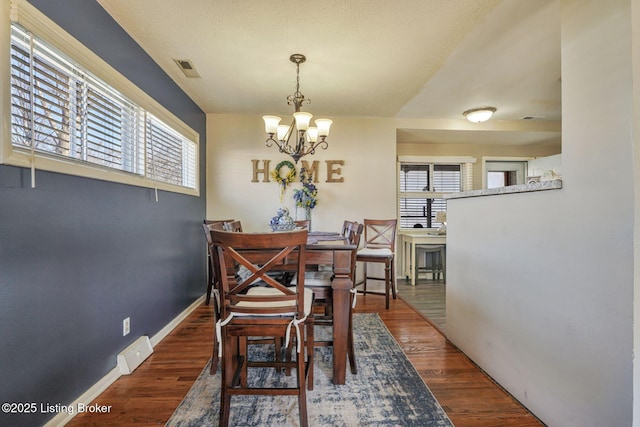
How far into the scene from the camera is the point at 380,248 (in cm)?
395

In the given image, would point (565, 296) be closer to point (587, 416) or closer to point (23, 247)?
point (587, 416)

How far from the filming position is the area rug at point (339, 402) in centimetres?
152

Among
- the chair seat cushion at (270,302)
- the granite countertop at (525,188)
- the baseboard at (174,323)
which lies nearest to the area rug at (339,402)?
the chair seat cushion at (270,302)

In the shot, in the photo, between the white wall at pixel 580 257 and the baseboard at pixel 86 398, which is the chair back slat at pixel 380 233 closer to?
the white wall at pixel 580 257

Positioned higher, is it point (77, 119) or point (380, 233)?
point (77, 119)

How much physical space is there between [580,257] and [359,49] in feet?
6.69

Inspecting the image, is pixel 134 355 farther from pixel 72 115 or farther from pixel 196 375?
pixel 72 115

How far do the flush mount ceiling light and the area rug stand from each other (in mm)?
3163

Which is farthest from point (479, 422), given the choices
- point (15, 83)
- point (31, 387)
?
point (15, 83)

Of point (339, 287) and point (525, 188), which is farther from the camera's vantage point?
point (339, 287)

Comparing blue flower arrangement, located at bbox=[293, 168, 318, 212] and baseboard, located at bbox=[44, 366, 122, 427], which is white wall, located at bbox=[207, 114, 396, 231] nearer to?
blue flower arrangement, located at bbox=[293, 168, 318, 212]

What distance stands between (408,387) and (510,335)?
0.68 metres
